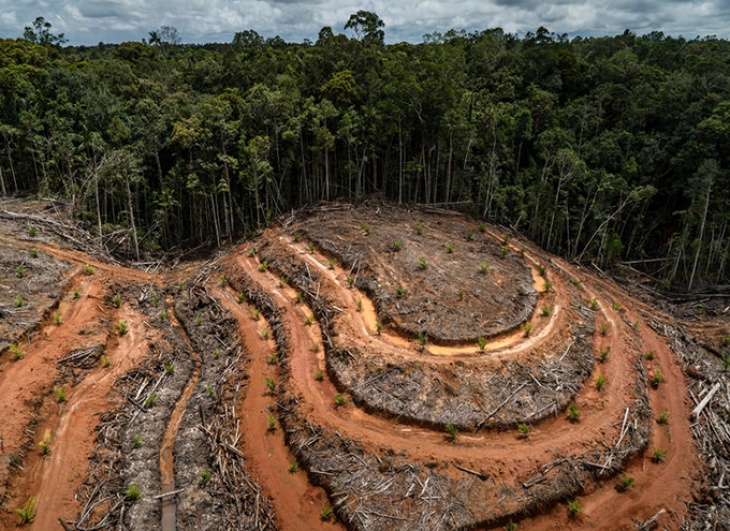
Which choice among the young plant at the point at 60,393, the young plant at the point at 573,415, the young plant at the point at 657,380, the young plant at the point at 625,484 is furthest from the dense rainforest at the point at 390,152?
the young plant at the point at 625,484

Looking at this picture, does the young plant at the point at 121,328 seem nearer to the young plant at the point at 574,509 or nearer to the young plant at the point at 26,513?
the young plant at the point at 26,513

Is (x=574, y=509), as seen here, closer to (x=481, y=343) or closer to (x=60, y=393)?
(x=481, y=343)

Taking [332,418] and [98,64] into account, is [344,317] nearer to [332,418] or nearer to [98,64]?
[332,418]

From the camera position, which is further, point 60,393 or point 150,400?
point 150,400

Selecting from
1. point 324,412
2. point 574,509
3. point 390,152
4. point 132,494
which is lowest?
point 132,494

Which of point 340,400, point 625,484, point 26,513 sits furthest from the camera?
point 340,400

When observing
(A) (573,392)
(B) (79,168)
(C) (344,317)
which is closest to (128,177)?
(B) (79,168)

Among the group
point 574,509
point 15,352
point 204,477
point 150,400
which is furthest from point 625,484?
point 15,352
